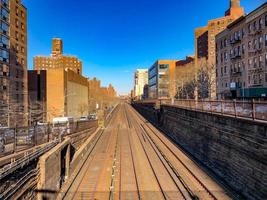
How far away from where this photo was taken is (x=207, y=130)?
20.8m

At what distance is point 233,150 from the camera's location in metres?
15.6

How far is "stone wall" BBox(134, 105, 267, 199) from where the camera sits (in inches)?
498

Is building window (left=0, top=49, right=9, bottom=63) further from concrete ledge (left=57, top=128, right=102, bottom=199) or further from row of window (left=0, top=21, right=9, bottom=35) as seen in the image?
concrete ledge (left=57, top=128, right=102, bottom=199)

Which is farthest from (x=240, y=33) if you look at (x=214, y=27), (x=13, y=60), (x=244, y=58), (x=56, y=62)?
(x=56, y=62)

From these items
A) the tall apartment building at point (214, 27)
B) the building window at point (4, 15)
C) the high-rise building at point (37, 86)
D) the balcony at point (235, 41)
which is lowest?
the high-rise building at point (37, 86)

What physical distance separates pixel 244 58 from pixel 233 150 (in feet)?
124

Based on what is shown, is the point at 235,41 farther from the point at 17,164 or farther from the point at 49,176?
the point at 17,164

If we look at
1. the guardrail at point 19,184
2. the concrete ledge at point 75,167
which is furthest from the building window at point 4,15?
the guardrail at point 19,184

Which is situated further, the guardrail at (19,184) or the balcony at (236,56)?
the balcony at (236,56)

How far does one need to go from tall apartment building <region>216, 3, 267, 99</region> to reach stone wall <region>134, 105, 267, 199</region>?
23.1 m

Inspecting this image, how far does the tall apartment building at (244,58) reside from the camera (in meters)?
42.5

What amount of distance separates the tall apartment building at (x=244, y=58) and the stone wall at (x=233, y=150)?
23.1 m

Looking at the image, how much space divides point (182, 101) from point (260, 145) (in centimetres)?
2113

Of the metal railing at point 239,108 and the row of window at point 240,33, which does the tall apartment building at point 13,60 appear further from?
the row of window at point 240,33
